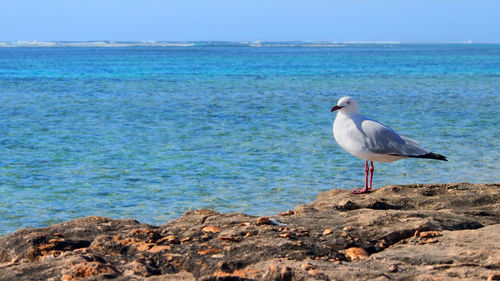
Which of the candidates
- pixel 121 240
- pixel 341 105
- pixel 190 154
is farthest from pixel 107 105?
pixel 121 240

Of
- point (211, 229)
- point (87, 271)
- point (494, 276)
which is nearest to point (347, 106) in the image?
point (211, 229)

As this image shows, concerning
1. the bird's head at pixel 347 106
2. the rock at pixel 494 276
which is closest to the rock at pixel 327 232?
the rock at pixel 494 276

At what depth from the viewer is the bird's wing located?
21.7 feet

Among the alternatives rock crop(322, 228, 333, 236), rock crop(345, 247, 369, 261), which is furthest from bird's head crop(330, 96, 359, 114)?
rock crop(345, 247, 369, 261)

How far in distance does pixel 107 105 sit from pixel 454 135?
11869 millimetres

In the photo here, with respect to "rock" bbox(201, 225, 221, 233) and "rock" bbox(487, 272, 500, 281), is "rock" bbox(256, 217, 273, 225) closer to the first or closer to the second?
"rock" bbox(201, 225, 221, 233)

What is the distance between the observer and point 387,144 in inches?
263

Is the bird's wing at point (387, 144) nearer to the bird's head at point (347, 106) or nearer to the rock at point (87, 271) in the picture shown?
the bird's head at point (347, 106)

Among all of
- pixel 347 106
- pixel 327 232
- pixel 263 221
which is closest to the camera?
pixel 327 232

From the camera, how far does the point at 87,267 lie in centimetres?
385

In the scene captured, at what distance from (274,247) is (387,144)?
2794mm

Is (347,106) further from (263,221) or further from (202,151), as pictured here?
(202,151)

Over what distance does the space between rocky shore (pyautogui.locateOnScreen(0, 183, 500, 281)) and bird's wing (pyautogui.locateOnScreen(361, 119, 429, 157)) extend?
1.01 meters

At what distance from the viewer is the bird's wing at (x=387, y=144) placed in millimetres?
6629
